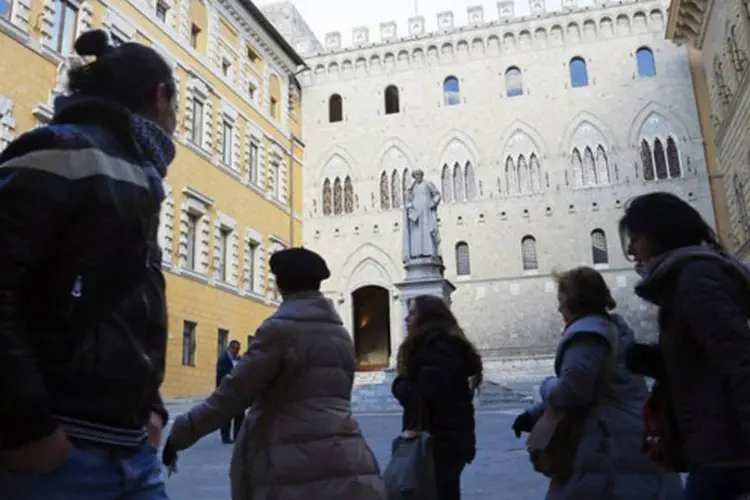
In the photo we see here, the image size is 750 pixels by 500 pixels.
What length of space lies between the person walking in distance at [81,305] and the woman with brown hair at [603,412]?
1.68m

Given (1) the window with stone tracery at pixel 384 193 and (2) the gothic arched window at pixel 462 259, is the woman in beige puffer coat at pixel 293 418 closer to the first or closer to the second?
(2) the gothic arched window at pixel 462 259

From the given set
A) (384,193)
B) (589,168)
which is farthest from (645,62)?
(384,193)

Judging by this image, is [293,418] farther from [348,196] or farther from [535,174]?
[348,196]

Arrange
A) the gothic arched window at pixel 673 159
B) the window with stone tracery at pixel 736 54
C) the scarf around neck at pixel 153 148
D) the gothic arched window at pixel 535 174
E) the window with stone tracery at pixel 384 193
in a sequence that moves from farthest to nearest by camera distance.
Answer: the window with stone tracery at pixel 384 193 → the gothic arched window at pixel 535 174 → the gothic arched window at pixel 673 159 → the window with stone tracery at pixel 736 54 → the scarf around neck at pixel 153 148

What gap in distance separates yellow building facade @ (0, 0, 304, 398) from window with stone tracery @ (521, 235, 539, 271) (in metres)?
9.59

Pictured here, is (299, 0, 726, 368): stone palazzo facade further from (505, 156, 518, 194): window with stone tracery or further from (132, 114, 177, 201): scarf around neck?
(132, 114, 177, 201): scarf around neck

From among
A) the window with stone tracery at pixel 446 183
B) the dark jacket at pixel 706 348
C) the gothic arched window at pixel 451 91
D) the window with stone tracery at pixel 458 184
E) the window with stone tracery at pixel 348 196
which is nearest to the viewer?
the dark jacket at pixel 706 348

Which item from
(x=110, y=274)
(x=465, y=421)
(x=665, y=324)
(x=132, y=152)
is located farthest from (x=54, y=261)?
(x=465, y=421)

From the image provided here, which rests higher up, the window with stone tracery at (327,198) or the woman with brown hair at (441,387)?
the window with stone tracery at (327,198)

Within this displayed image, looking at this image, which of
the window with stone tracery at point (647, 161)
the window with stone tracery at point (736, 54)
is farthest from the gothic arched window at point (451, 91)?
the window with stone tracery at point (736, 54)

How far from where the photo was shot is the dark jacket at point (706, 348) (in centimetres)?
194

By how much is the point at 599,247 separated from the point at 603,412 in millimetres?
24481

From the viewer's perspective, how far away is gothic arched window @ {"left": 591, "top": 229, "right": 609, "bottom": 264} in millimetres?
25750

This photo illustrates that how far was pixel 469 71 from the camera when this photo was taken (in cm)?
2845
